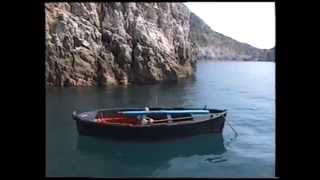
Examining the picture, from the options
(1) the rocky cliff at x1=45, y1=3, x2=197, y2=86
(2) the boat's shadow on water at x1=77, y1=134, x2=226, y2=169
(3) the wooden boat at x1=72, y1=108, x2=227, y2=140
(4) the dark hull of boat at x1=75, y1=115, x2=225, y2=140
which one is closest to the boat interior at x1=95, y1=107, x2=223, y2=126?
(3) the wooden boat at x1=72, y1=108, x2=227, y2=140

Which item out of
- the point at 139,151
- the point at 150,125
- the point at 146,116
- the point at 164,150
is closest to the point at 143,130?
the point at 150,125

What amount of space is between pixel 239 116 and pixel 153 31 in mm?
15565

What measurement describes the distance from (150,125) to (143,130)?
310 mm

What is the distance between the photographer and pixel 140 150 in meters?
17.8

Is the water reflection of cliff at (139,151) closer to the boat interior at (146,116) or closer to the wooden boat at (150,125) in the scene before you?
the wooden boat at (150,125)

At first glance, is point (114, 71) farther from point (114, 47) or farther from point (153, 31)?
point (153, 31)

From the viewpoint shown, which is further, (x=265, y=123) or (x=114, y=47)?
(x=114, y=47)

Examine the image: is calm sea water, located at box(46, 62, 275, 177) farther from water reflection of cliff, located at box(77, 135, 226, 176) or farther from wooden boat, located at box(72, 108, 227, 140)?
wooden boat, located at box(72, 108, 227, 140)

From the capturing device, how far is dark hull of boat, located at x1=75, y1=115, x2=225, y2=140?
17.2 metres

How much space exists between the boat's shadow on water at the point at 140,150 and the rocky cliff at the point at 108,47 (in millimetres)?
13514

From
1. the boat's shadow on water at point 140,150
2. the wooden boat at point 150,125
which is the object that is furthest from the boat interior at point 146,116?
the boat's shadow on water at point 140,150
